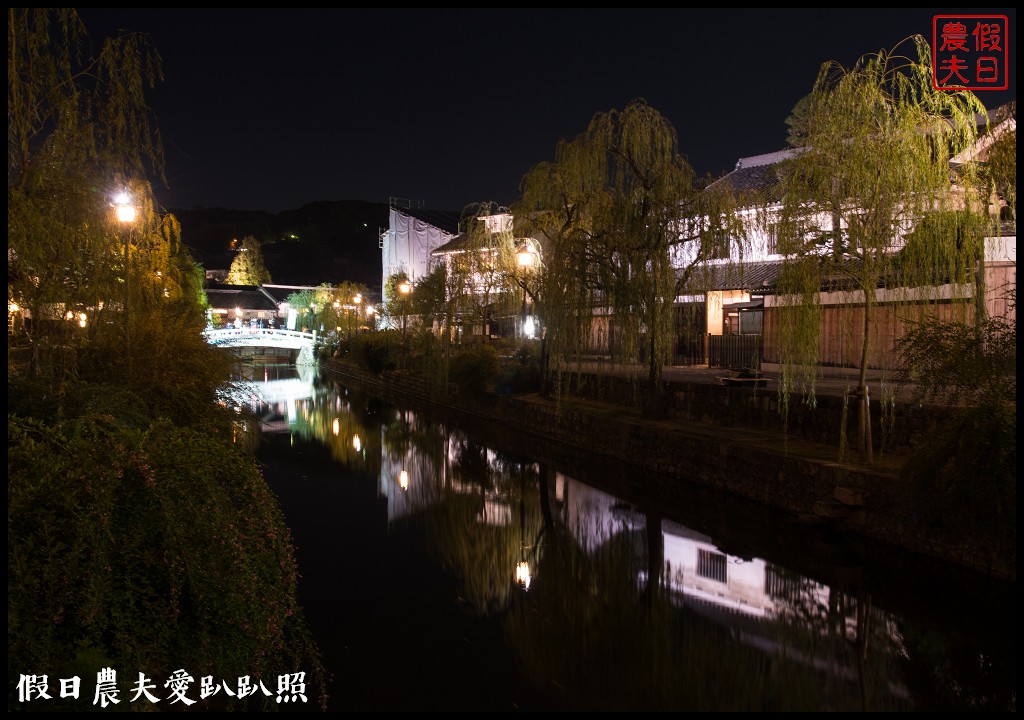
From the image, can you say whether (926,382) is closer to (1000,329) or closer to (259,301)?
(1000,329)

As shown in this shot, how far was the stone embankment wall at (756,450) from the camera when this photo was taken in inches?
348

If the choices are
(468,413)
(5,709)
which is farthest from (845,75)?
(468,413)

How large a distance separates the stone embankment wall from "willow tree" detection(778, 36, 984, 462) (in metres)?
0.79

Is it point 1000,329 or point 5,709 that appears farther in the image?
point 1000,329

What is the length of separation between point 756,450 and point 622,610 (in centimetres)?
439

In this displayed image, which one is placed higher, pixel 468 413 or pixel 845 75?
pixel 845 75

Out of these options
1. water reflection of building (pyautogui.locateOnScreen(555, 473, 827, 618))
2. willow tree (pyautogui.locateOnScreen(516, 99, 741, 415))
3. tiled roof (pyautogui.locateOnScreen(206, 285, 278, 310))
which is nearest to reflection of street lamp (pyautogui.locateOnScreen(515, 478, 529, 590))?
water reflection of building (pyautogui.locateOnScreen(555, 473, 827, 618))

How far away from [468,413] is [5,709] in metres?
19.5

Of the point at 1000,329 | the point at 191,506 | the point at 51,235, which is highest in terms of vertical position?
the point at 51,235

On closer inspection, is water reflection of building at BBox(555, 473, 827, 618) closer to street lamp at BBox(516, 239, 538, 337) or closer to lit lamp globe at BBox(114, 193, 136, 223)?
lit lamp globe at BBox(114, 193, 136, 223)

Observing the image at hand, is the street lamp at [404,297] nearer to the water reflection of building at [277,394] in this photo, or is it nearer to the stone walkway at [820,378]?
the water reflection of building at [277,394]

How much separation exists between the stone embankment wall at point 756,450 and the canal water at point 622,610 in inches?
12.8

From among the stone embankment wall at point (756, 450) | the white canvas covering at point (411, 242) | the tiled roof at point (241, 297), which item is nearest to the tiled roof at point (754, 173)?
the stone embankment wall at point (756, 450)

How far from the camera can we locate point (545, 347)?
19.6m
